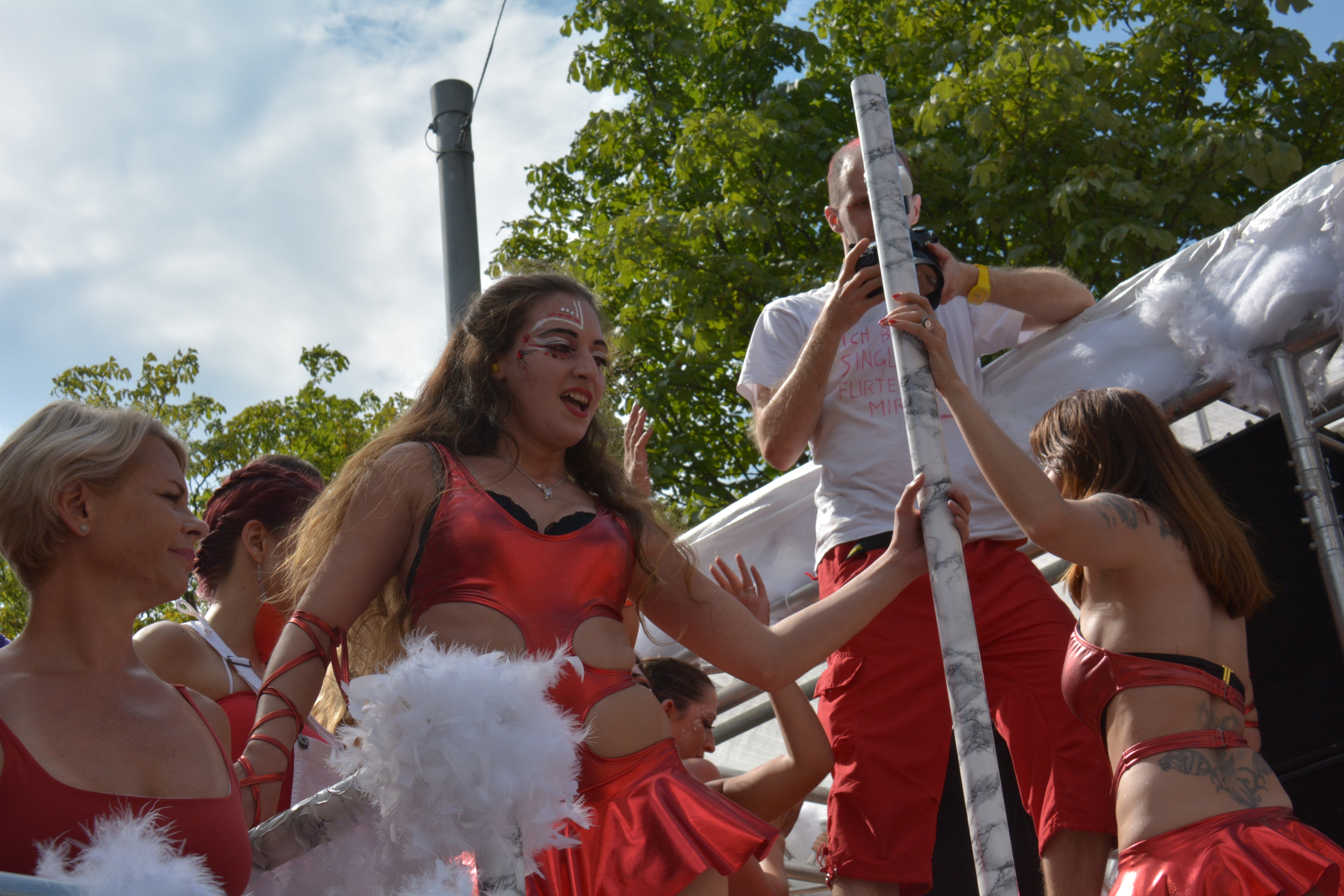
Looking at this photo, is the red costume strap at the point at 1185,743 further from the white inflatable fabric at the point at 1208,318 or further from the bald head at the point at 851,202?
the bald head at the point at 851,202

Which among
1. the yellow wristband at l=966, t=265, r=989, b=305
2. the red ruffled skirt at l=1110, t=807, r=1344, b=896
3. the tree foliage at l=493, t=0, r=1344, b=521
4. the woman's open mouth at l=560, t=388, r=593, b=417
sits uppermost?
the tree foliage at l=493, t=0, r=1344, b=521

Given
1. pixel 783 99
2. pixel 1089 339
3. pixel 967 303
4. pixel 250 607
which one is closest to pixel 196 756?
pixel 250 607

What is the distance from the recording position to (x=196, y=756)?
1776mm

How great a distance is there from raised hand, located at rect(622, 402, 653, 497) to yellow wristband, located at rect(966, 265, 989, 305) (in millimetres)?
919

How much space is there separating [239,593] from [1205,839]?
223 centimetres

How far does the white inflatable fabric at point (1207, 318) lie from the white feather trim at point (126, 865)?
2.34 meters

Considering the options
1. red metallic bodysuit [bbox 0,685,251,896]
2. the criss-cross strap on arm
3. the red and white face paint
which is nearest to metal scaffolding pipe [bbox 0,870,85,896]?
red metallic bodysuit [bbox 0,685,251,896]

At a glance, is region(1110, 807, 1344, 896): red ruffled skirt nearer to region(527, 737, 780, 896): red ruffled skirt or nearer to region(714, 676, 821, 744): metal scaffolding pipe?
region(527, 737, 780, 896): red ruffled skirt

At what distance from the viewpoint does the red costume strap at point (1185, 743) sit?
2.30 m

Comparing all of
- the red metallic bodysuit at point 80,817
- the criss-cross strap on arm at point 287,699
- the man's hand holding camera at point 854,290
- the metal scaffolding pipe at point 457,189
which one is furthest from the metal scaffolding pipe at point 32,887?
the metal scaffolding pipe at point 457,189

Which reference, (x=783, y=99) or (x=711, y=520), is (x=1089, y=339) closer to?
(x=711, y=520)

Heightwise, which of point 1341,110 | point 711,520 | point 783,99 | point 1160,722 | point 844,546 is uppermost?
point 783,99

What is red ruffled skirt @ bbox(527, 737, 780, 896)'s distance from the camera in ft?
6.48

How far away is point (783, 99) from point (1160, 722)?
299 inches
